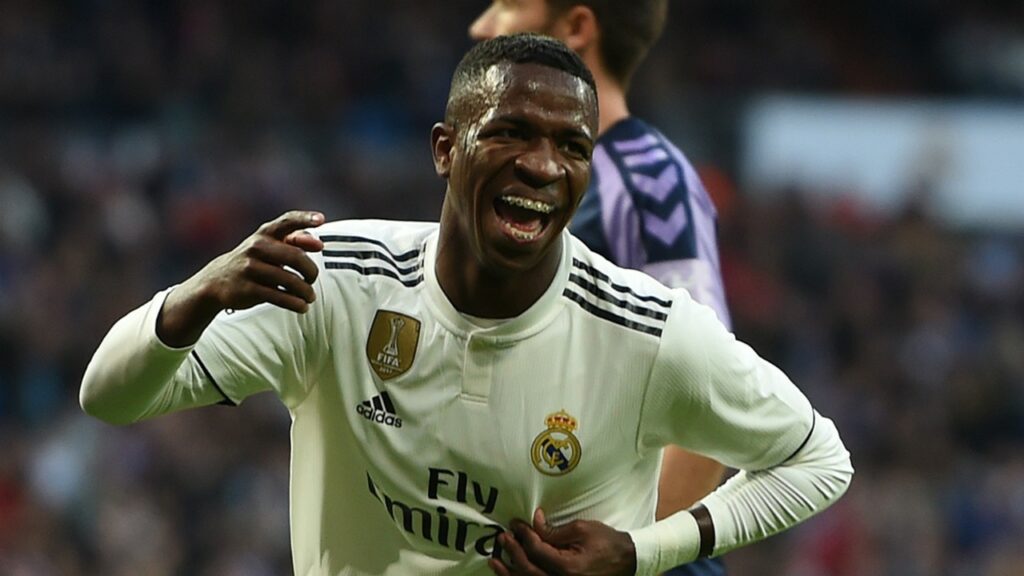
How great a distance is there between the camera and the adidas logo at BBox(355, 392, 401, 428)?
9.80ft

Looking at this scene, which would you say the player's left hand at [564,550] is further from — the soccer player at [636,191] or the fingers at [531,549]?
the soccer player at [636,191]

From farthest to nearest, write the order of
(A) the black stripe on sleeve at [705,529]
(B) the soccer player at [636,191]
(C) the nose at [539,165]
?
1. (B) the soccer player at [636,191]
2. (A) the black stripe on sleeve at [705,529]
3. (C) the nose at [539,165]

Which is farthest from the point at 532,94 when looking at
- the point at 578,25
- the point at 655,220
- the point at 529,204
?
the point at 578,25

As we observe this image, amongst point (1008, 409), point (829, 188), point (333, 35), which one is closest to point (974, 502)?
point (1008, 409)

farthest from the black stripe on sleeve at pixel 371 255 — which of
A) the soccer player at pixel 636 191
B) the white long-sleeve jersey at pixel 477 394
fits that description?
the soccer player at pixel 636 191

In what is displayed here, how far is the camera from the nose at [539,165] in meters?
2.83

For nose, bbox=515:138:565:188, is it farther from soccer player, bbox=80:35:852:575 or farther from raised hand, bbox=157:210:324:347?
raised hand, bbox=157:210:324:347

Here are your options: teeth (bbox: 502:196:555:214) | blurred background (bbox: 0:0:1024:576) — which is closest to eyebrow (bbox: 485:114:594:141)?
teeth (bbox: 502:196:555:214)

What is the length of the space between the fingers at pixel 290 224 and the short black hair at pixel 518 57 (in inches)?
14.4

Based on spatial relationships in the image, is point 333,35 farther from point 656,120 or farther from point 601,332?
point 601,332

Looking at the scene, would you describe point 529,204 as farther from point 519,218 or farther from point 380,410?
point 380,410

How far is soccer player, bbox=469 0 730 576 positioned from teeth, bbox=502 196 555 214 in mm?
847

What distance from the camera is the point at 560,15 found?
4008 millimetres

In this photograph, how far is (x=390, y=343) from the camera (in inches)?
118
